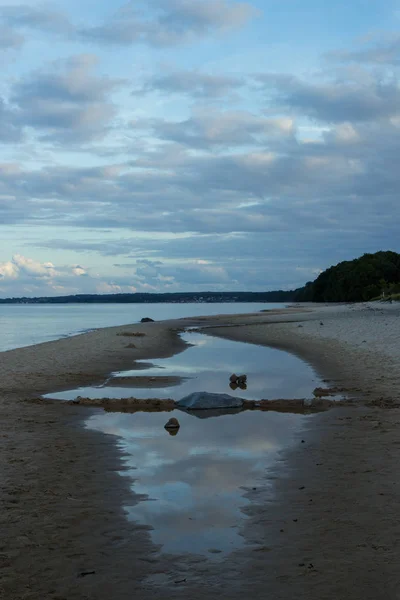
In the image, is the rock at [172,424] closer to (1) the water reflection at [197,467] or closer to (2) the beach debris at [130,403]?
(1) the water reflection at [197,467]

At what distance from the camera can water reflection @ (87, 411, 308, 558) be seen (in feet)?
22.0

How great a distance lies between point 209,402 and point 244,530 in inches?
338

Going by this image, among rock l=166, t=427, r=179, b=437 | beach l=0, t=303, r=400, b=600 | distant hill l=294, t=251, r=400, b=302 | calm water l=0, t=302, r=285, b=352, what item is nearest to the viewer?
beach l=0, t=303, r=400, b=600

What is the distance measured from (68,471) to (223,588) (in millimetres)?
4553

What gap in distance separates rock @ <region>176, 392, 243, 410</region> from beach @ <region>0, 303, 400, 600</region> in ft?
8.31

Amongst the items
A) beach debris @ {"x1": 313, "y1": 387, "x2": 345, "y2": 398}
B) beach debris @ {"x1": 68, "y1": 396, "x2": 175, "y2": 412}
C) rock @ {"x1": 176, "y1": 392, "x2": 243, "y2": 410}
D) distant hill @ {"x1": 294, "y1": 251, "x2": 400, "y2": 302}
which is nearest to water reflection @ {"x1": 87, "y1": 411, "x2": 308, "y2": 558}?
rock @ {"x1": 176, "y1": 392, "x2": 243, "y2": 410}

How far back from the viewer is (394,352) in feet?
79.0

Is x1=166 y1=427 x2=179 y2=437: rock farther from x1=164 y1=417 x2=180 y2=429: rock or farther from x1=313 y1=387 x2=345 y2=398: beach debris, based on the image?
x1=313 y1=387 x2=345 y2=398: beach debris

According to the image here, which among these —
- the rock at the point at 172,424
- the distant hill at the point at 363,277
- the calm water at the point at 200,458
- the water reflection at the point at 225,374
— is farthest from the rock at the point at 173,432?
the distant hill at the point at 363,277

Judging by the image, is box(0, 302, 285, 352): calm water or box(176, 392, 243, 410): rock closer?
box(176, 392, 243, 410): rock

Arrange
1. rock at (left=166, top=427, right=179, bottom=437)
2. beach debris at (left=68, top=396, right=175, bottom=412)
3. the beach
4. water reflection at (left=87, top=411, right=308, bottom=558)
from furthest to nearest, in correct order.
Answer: beach debris at (left=68, top=396, right=175, bottom=412), rock at (left=166, top=427, right=179, bottom=437), water reflection at (left=87, top=411, right=308, bottom=558), the beach

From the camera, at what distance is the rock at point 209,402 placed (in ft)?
49.9

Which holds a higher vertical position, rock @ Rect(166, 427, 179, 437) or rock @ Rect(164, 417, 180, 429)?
rock @ Rect(164, 417, 180, 429)

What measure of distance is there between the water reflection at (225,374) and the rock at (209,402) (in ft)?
5.71
